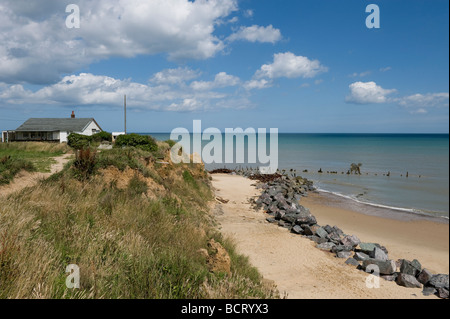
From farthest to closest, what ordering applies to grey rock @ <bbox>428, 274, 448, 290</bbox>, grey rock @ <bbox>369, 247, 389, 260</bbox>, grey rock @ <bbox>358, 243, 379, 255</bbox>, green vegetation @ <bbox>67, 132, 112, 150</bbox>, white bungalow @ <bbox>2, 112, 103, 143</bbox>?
1. white bungalow @ <bbox>2, 112, 103, 143</bbox>
2. green vegetation @ <bbox>67, 132, 112, 150</bbox>
3. grey rock @ <bbox>358, 243, 379, 255</bbox>
4. grey rock @ <bbox>369, 247, 389, 260</bbox>
5. grey rock @ <bbox>428, 274, 448, 290</bbox>

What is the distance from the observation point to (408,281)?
900cm

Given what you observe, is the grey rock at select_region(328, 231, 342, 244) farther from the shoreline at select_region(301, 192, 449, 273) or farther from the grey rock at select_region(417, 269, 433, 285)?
the grey rock at select_region(417, 269, 433, 285)

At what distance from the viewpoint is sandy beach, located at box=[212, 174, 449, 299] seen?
8352mm

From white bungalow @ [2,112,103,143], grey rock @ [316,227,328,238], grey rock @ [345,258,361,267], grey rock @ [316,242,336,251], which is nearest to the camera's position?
grey rock @ [345,258,361,267]

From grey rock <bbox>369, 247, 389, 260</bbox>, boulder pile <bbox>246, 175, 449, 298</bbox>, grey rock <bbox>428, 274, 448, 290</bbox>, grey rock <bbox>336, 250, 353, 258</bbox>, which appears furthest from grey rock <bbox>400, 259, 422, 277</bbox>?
grey rock <bbox>336, 250, 353, 258</bbox>

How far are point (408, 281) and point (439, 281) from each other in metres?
0.80

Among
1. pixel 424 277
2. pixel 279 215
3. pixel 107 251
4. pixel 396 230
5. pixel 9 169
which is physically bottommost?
pixel 396 230

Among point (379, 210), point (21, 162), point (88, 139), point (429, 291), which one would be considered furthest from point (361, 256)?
point (88, 139)

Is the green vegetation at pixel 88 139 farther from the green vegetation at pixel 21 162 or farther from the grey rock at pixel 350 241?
the grey rock at pixel 350 241

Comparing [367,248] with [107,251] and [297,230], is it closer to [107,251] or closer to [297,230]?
[297,230]

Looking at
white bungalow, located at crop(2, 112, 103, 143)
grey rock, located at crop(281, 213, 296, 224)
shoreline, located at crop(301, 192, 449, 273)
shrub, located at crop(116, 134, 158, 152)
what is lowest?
shoreline, located at crop(301, 192, 449, 273)

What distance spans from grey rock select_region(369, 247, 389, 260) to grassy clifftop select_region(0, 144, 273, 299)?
17.7 feet
